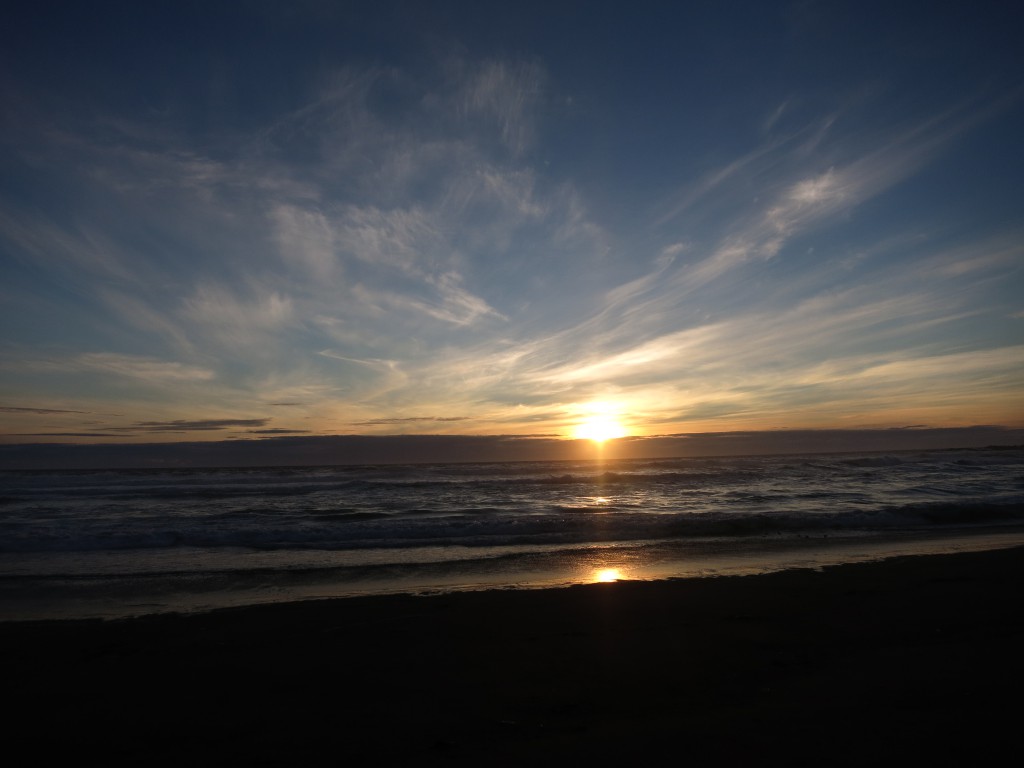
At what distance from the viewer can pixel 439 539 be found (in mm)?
16094

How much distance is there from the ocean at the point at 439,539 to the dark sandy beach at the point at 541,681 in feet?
7.00

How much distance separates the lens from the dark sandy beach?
400 cm

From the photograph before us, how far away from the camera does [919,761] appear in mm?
3633

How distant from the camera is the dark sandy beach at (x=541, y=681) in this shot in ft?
13.1

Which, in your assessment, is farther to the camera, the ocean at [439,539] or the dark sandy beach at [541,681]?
the ocean at [439,539]

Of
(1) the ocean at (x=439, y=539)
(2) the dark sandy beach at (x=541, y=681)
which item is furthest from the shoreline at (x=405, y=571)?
(2) the dark sandy beach at (x=541, y=681)

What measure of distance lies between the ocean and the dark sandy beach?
2.13m

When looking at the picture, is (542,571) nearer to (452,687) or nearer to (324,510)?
(452,687)

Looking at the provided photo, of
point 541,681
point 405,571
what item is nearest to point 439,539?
point 405,571

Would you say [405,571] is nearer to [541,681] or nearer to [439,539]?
[439,539]

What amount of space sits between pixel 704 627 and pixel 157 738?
225 inches

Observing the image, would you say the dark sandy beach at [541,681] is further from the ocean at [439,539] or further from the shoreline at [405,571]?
the ocean at [439,539]

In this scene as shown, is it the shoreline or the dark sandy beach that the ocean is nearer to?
the shoreline

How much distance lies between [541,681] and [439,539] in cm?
1125
